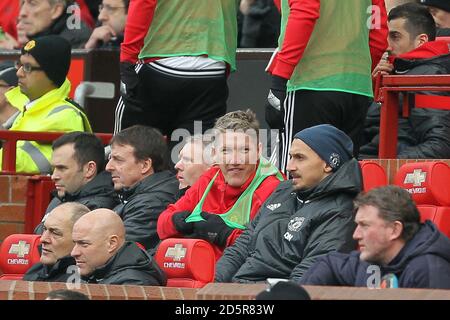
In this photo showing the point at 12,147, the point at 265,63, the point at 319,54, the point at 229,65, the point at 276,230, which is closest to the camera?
the point at 276,230

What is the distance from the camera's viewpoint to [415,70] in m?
10.9

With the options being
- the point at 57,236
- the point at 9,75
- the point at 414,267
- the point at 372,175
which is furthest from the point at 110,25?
the point at 414,267

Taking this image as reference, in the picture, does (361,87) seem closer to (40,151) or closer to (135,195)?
(135,195)

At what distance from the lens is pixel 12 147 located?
1182 cm

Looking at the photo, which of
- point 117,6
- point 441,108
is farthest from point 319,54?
point 117,6

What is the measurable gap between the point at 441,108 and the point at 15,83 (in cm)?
444

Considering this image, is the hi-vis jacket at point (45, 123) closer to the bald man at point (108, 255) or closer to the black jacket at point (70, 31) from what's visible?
the black jacket at point (70, 31)

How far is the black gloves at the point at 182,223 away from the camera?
9680 mm

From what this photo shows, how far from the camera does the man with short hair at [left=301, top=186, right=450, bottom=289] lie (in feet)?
25.8

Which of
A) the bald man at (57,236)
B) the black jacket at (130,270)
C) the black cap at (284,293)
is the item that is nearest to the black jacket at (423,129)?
the bald man at (57,236)

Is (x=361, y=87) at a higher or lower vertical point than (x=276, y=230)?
higher

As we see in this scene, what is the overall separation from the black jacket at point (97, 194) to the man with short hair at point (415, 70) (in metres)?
1.73

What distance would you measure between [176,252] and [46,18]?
5.56m

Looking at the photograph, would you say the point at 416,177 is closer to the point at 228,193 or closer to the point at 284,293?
the point at 228,193
